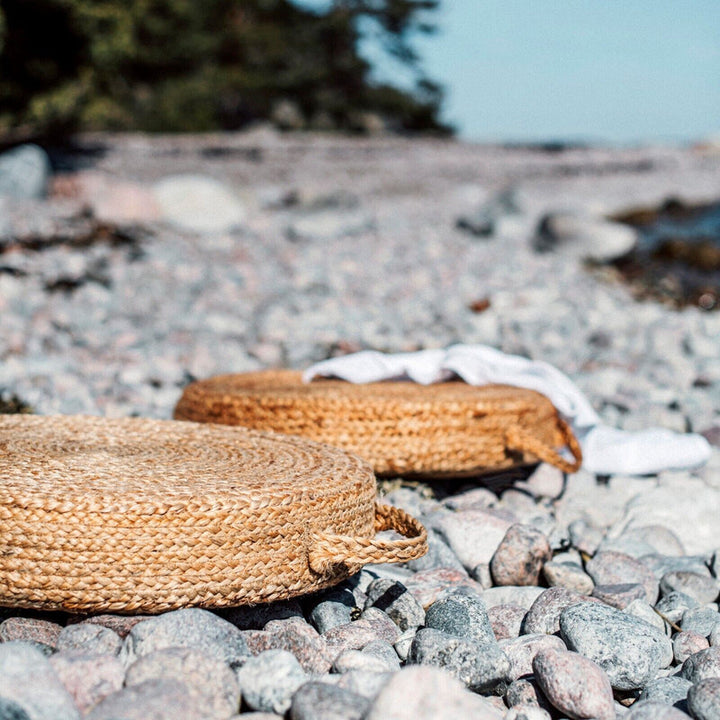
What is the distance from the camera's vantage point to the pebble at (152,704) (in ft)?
4.39

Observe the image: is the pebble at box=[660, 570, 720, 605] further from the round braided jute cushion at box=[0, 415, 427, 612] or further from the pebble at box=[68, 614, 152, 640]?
the pebble at box=[68, 614, 152, 640]

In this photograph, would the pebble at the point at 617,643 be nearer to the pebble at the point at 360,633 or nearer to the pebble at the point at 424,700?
the pebble at the point at 360,633

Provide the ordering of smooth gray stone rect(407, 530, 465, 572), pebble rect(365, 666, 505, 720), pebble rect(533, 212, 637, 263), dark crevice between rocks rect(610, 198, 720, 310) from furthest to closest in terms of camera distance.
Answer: pebble rect(533, 212, 637, 263) < dark crevice between rocks rect(610, 198, 720, 310) < smooth gray stone rect(407, 530, 465, 572) < pebble rect(365, 666, 505, 720)

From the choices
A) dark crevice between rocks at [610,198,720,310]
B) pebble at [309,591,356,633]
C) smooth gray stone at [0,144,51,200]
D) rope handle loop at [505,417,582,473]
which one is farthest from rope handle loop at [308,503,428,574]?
smooth gray stone at [0,144,51,200]

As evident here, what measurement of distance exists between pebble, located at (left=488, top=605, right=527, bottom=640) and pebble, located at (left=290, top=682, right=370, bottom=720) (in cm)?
63

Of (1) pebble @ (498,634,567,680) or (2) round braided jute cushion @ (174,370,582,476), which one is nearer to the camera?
(1) pebble @ (498,634,567,680)

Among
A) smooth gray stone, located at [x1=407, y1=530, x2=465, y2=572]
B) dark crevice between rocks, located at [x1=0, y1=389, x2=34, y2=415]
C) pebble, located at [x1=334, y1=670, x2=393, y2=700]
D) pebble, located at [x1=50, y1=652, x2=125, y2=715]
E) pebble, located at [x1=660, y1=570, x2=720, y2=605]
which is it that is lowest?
dark crevice between rocks, located at [x1=0, y1=389, x2=34, y2=415]

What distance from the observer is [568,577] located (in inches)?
87.0

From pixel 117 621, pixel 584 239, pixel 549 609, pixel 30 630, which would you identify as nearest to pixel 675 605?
pixel 549 609

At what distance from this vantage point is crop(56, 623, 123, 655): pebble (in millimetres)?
1644

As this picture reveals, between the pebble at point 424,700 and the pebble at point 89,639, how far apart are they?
601 millimetres

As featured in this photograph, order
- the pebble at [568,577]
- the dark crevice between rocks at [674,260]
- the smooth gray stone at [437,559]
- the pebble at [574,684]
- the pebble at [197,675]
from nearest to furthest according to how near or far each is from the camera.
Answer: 1. the pebble at [197,675]
2. the pebble at [574,684]
3. the pebble at [568,577]
4. the smooth gray stone at [437,559]
5. the dark crevice between rocks at [674,260]

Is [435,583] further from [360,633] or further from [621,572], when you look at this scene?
[621,572]

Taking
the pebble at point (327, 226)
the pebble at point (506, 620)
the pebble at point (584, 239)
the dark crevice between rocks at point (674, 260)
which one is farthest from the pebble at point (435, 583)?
the pebble at point (584, 239)
